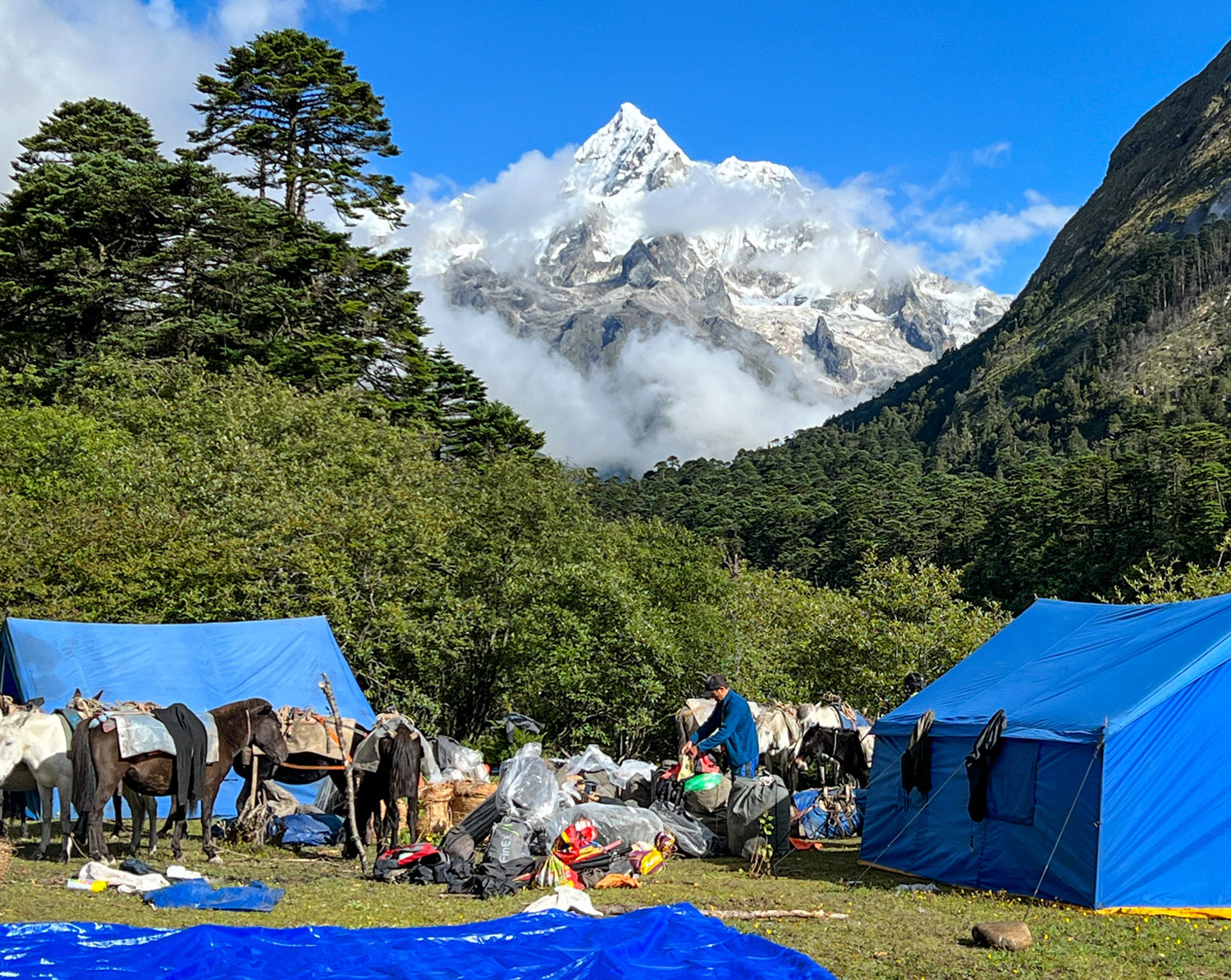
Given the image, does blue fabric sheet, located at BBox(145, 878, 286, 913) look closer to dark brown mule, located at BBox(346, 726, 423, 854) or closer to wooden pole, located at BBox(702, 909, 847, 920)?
dark brown mule, located at BBox(346, 726, 423, 854)

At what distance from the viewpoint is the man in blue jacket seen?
41.2 ft

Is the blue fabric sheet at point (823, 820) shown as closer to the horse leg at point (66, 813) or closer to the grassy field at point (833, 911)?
the grassy field at point (833, 911)

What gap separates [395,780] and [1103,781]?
264 inches

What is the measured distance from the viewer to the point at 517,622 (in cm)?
2216

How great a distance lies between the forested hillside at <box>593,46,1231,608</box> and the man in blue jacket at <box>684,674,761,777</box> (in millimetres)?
28042

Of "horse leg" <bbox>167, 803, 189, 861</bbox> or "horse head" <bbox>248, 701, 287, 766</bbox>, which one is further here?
"horse head" <bbox>248, 701, 287, 766</bbox>

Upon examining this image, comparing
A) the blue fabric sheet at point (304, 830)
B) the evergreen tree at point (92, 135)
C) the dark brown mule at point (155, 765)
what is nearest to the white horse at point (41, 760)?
the dark brown mule at point (155, 765)

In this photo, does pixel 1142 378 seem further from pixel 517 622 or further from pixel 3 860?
pixel 3 860

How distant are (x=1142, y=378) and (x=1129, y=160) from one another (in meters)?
69.4

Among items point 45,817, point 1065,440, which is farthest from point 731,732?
point 1065,440

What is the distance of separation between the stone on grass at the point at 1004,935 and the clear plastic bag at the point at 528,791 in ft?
14.4

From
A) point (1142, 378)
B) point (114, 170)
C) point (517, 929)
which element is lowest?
point (517, 929)

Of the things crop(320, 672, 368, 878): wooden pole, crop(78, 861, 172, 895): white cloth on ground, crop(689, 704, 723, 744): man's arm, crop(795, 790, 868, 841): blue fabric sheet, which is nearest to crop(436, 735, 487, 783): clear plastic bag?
crop(320, 672, 368, 878): wooden pole

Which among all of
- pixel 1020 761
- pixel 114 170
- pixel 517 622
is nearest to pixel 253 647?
pixel 517 622
